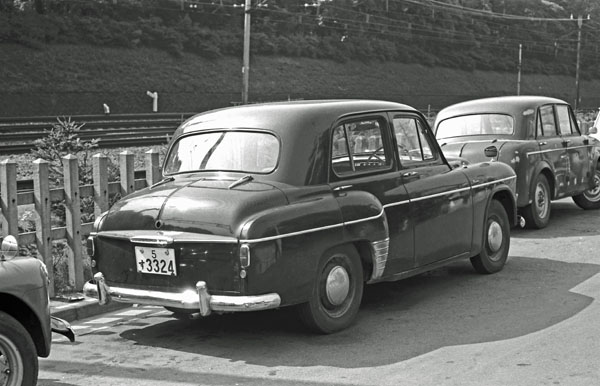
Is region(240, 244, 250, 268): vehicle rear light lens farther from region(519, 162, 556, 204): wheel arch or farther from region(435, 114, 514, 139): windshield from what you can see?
region(435, 114, 514, 139): windshield

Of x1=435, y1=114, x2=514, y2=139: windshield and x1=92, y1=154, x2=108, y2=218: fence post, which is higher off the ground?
x1=435, y1=114, x2=514, y2=139: windshield

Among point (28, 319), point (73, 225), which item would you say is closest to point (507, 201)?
point (73, 225)

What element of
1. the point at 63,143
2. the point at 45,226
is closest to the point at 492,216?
the point at 45,226

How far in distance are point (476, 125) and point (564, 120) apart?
167cm

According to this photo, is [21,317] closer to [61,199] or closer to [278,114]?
[278,114]

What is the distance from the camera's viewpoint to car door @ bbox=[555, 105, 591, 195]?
1227 centimetres

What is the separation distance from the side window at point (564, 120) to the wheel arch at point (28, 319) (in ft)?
30.6

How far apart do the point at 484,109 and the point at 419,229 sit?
5.12 metres

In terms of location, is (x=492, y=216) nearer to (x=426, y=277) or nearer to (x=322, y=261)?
(x=426, y=277)

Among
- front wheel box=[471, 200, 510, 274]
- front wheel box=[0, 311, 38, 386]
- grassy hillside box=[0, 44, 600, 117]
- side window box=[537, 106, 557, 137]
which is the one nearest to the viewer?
front wheel box=[0, 311, 38, 386]

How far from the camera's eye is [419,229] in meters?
7.24

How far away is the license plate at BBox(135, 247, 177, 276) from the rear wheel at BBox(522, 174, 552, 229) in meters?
6.81

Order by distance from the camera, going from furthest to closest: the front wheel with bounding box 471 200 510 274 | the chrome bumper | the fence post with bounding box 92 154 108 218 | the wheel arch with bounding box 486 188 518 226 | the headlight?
the wheel arch with bounding box 486 188 518 226
the front wheel with bounding box 471 200 510 274
the fence post with bounding box 92 154 108 218
the chrome bumper
the headlight

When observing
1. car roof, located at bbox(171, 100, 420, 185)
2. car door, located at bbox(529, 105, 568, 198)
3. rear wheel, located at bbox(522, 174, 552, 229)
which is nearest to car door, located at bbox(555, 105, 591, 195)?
car door, located at bbox(529, 105, 568, 198)
